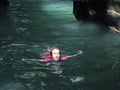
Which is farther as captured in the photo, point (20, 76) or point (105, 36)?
point (105, 36)

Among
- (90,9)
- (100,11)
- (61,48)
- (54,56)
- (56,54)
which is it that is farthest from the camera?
Answer: (90,9)

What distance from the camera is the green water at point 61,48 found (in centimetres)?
1265

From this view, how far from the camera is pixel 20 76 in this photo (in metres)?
13.3

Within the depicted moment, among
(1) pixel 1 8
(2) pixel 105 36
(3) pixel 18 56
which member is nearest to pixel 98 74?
(3) pixel 18 56

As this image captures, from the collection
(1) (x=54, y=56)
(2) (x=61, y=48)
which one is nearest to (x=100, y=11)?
(2) (x=61, y=48)

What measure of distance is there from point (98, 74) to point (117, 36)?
6583 millimetres

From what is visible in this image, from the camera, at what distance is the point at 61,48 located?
1730cm

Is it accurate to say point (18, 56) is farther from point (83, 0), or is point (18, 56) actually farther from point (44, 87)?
point (83, 0)

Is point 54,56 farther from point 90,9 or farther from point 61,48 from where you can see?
→ point 90,9

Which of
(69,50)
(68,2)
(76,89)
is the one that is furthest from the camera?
(68,2)

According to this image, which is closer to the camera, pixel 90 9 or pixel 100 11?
pixel 100 11

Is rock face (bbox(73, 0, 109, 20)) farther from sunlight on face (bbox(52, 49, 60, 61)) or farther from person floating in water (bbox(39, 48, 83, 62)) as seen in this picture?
sunlight on face (bbox(52, 49, 60, 61))

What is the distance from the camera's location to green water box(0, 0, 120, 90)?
12.6m

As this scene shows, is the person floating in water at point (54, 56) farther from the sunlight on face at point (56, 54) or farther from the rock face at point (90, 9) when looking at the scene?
the rock face at point (90, 9)
